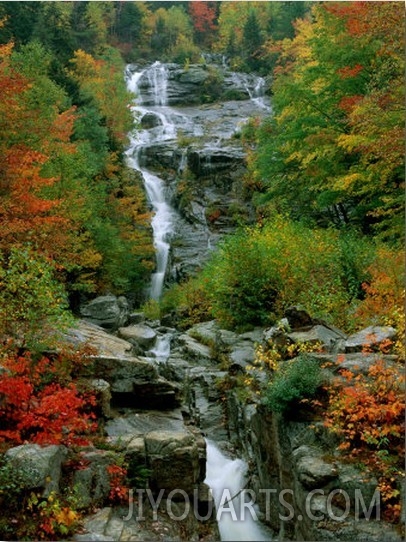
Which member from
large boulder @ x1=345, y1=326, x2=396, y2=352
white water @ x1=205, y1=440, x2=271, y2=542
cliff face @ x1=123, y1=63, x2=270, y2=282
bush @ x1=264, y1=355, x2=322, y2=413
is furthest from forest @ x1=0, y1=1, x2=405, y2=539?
white water @ x1=205, y1=440, x2=271, y2=542

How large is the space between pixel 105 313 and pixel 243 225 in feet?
21.4

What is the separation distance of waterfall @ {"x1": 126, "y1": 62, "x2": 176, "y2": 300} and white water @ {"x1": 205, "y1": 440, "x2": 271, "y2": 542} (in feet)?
55.6

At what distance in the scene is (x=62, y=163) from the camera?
17.7 metres

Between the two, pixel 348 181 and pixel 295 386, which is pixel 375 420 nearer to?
pixel 295 386

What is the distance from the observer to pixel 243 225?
1989 cm

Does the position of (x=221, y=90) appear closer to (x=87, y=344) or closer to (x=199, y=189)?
(x=199, y=189)

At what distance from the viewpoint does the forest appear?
9320 millimetres

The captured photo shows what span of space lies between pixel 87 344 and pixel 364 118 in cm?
885

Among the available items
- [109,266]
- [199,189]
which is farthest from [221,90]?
[109,266]

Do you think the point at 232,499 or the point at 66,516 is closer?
the point at 66,516

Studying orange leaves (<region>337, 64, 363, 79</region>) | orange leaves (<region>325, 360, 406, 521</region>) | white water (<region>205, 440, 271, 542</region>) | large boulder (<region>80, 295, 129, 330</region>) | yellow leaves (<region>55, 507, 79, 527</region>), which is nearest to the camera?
yellow leaves (<region>55, 507, 79, 527</region>)

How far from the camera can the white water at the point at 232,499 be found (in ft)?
28.4
